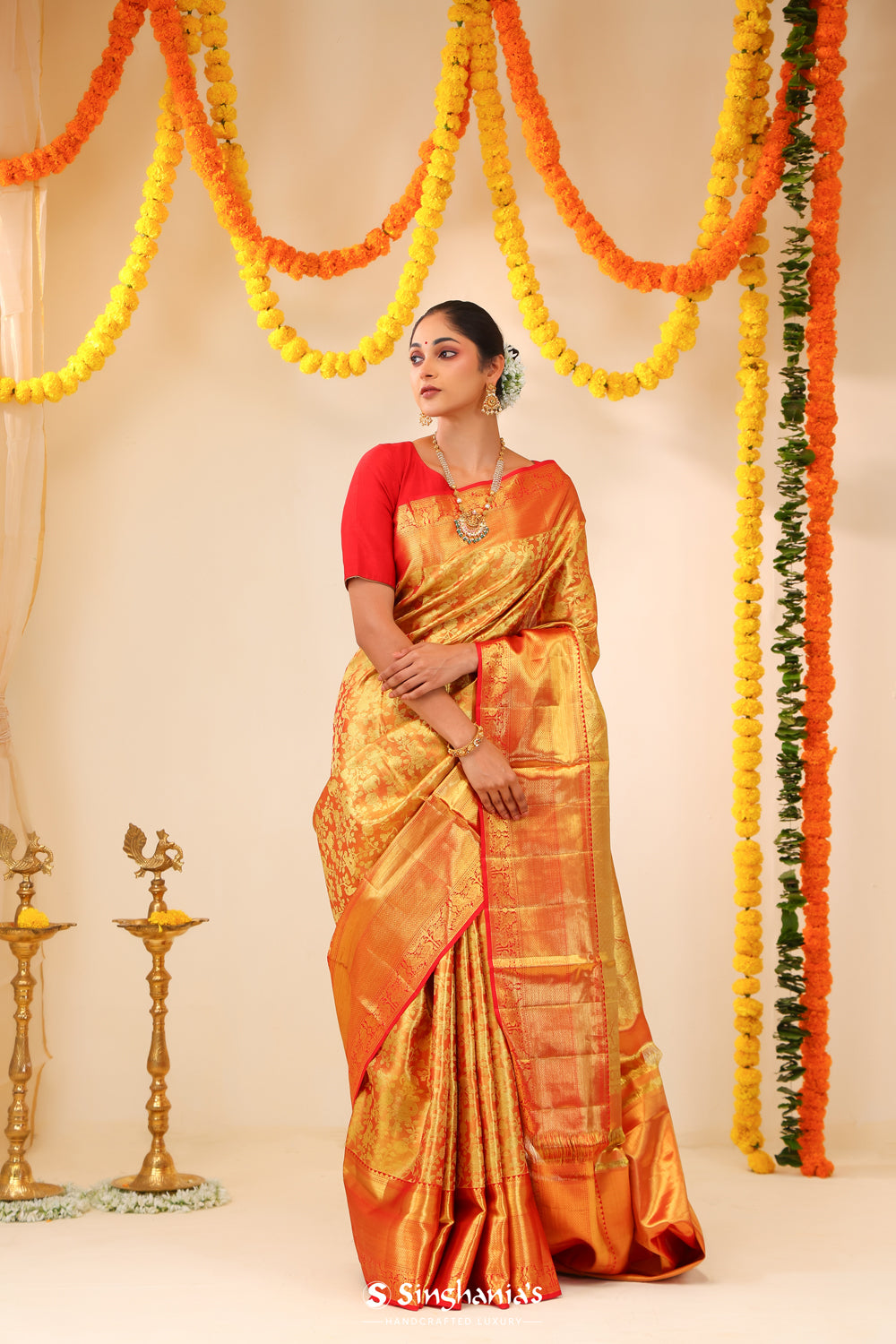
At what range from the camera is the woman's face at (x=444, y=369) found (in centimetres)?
257

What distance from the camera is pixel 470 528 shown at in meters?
2.52

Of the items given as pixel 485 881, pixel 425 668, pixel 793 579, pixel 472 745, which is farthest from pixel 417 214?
pixel 485 881

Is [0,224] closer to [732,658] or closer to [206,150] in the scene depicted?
[206,150]

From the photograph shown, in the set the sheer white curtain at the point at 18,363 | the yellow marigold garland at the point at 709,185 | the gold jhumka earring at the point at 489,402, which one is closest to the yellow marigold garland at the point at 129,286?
the sheer white curtain at the point at 18,363

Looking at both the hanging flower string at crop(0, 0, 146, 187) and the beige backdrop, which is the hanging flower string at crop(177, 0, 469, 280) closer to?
the hanging flower string at crop(0, 0, 146, 187)

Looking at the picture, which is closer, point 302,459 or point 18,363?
point 18,363

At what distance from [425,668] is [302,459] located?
157 centimetres

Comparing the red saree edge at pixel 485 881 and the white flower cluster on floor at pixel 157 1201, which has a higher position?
the red saree edge at pixel 485 881

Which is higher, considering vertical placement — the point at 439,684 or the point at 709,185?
the point at 709,185

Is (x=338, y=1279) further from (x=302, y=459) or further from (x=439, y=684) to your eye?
(x=302, y=459)

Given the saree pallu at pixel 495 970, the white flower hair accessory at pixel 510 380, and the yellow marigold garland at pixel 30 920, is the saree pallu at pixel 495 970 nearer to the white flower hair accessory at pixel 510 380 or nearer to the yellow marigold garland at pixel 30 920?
the white flower hair accessory at pixel 510 380

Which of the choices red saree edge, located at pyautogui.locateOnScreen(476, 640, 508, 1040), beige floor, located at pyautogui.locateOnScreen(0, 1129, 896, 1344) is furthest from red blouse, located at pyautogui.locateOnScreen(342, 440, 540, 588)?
beige floor, located at pyautogui.locateOnScreen(0, 1129, 896, 1344)

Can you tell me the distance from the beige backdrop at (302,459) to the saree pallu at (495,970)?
1.25 meters

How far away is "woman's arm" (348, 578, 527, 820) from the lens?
7.88 feet
